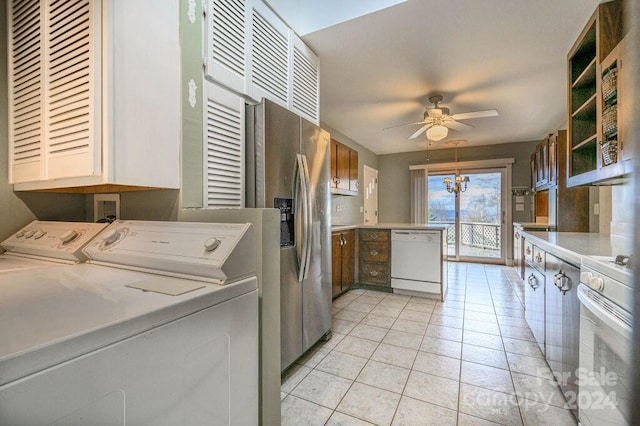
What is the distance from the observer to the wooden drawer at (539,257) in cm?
194

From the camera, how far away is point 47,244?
138 cm

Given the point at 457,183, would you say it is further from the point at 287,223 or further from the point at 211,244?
the point at 211,244

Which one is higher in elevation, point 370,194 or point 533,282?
point 370,194

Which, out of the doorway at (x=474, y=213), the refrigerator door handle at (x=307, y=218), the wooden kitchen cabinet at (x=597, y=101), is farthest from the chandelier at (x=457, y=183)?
the refrigerator door handle at (x=307, y=218)

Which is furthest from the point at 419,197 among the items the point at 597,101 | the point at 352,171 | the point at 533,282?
the point at 597,101

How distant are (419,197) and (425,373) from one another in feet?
16.3

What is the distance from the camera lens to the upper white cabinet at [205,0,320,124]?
156cm

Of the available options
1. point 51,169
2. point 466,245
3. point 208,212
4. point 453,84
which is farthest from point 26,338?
point 466,245

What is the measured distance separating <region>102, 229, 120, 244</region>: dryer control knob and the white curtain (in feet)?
19.6

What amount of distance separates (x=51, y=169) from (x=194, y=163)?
2.02ft

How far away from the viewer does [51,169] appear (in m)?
1.31

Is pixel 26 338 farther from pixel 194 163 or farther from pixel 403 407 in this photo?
pixel 403 407

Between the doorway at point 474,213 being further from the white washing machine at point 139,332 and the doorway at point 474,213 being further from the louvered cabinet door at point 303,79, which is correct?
the white washing machine at point 139,332

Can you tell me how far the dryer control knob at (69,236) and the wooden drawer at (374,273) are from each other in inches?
126
